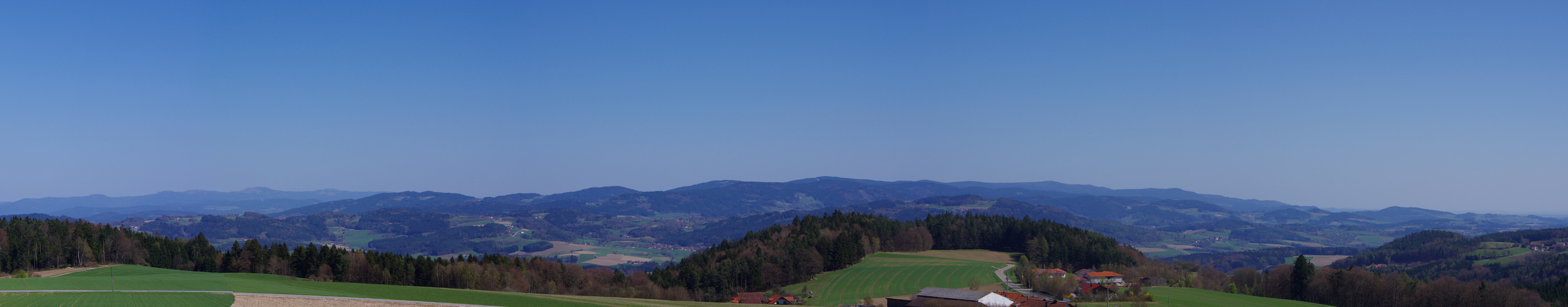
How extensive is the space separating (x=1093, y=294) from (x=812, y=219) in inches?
2969

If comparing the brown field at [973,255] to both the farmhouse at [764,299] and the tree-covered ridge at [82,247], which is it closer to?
the farmhouse at [764,299]

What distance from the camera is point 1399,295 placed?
83.2 m

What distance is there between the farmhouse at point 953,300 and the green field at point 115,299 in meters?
51.5

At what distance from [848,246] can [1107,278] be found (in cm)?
3706

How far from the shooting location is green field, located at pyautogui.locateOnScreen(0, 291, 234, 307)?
151ft

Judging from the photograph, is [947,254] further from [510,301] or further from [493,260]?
[510,301]

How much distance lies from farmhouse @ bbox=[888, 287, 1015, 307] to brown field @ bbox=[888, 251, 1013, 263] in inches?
2259

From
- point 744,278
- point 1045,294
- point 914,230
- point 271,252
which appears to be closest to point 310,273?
point 271,252

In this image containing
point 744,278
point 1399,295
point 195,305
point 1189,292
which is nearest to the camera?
point 195,305

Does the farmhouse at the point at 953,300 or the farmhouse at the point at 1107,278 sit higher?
the farmhouse at the point at 953,300

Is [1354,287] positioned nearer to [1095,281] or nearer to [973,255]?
[1095,281]

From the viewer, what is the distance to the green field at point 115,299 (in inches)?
1811

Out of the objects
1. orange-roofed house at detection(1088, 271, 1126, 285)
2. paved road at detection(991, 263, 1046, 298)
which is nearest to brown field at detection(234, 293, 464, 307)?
paved road at detection(991, 263, 1046, 298)

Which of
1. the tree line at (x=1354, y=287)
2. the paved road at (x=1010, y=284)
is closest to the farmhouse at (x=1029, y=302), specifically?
the paved road at (x=1010, y=284)
